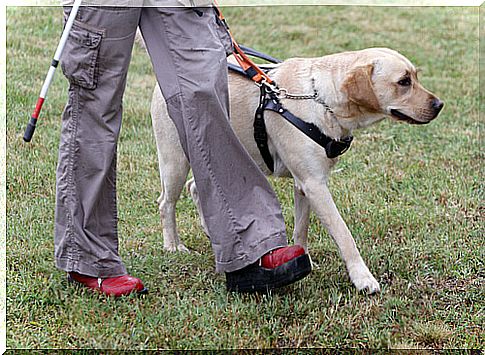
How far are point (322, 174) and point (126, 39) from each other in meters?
1.18

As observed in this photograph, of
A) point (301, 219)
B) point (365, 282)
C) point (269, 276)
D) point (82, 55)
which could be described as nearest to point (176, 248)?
point (301, 219)

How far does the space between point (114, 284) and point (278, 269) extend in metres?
0.79

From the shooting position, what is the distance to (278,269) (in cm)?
354

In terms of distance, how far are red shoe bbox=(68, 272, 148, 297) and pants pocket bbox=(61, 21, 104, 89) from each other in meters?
0.94

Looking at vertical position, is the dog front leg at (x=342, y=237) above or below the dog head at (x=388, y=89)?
below

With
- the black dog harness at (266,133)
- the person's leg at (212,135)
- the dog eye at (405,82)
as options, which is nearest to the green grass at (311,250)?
the person's leg at (212,135)

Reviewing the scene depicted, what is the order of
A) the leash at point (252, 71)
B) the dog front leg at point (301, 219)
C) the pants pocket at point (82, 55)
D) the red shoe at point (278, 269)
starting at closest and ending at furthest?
the pants pocket at point (82, 55)
the red shoe at point (278, 269)
the leash at point (252, 71)
the dog front leg at point (301, 219)

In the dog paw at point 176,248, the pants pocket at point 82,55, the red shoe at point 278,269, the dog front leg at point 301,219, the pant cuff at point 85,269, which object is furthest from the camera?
the dog paw at point 176,248

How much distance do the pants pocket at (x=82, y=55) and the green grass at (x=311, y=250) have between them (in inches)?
40.4

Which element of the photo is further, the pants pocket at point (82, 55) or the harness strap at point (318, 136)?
the harness strap at point (318, 136)

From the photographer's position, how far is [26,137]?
3039mm

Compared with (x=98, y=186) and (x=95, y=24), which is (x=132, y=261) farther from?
(x=95, y=24)

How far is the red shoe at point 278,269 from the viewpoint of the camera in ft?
11.6

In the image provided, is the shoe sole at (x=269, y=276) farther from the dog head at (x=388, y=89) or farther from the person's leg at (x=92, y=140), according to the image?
the dog head at (x=388, y=89)
